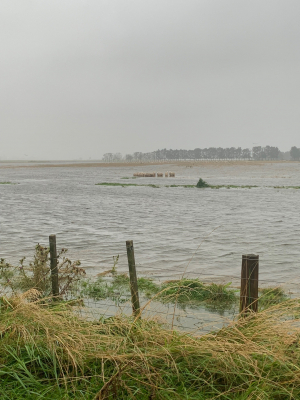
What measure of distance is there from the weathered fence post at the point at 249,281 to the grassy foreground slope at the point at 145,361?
0.28 meters

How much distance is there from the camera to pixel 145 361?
4387mm

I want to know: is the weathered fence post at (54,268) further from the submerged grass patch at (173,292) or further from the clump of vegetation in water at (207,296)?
the clump of vegetation in water at (207,296)

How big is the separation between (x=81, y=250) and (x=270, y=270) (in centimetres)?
612

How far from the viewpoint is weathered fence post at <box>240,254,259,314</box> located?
18.3 ft

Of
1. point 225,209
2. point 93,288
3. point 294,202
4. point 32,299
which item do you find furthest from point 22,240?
point 294,202

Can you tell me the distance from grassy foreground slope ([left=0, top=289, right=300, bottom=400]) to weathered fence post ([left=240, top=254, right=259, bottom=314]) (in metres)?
0.28

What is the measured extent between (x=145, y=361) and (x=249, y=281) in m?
1.99

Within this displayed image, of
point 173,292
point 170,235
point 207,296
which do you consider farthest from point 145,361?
point 170,235

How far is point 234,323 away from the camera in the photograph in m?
5.23

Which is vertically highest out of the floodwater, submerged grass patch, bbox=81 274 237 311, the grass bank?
the grass bank

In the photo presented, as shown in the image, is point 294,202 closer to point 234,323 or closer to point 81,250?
point 81,250

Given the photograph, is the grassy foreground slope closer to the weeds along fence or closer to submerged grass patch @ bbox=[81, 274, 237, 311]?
the weeds along fence

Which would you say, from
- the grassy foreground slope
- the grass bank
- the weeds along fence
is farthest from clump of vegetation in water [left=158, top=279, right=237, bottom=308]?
the grassy foreground slope

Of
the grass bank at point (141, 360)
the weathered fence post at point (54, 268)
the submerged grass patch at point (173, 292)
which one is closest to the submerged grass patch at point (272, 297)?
the submerged grass patch at point (173, 292)
